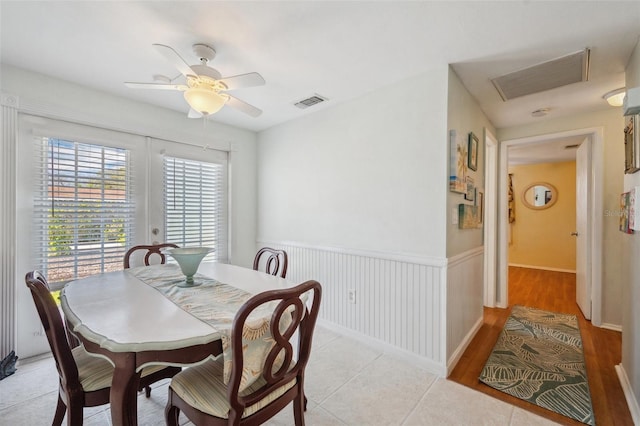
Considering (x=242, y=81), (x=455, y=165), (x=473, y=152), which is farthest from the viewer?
(x=473, y=152)

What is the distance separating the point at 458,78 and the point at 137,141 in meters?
3.12

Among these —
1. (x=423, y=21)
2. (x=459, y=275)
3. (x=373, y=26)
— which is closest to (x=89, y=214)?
(x=373, y=26)

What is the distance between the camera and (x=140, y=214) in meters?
2.82

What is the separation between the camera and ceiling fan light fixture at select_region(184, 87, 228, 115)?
1.72 meters

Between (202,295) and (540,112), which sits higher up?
(540,112)

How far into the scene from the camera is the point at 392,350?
238 centimetres

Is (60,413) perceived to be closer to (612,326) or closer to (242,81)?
(242,81)

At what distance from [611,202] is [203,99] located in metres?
4.16

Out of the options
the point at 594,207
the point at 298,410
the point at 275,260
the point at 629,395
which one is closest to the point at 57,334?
the point at 298,410

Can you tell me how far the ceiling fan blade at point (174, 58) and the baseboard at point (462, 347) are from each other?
276 cm

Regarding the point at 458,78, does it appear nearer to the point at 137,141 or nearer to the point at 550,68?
the point at 550,68

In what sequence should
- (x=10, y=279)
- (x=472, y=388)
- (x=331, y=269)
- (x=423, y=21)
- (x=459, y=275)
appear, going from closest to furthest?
(x=423, y=21) < (x=472, y=388) < (x=10, y=279) < (x=459, y=275) < (x=331, y=269)

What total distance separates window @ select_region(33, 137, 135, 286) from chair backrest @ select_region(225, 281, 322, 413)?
7.18ft

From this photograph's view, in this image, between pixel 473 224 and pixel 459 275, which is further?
pixel 473 224
